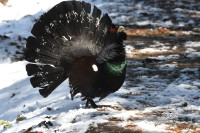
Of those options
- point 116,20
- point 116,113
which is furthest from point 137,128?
point 116,20

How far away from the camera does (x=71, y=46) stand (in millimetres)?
4145

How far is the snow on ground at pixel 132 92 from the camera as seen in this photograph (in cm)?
327

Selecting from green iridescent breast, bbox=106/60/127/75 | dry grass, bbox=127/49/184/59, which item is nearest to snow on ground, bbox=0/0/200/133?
dry grass, bbox=127/49/184/59

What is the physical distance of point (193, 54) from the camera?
7590 mm

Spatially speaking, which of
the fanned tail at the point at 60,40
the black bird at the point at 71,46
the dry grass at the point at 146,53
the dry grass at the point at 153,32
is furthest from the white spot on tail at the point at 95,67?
the dry grass at the point at 153,32

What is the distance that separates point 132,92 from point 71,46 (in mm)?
1400

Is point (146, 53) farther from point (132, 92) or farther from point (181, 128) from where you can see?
point (181, 128)

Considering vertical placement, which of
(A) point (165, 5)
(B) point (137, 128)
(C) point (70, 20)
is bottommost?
(B) point (137, 128)

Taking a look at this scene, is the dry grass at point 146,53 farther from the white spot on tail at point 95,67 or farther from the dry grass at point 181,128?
the dry grass at point 181,128

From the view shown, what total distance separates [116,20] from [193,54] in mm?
4982

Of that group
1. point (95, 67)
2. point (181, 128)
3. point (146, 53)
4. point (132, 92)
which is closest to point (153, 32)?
point (146, 53)

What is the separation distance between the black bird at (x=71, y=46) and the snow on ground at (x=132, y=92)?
410 millimetres

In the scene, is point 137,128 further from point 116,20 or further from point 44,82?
point 116,20

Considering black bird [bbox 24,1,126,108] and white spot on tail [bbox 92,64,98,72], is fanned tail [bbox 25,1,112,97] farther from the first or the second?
white spot on tail [bbox 92,64,98,72]
